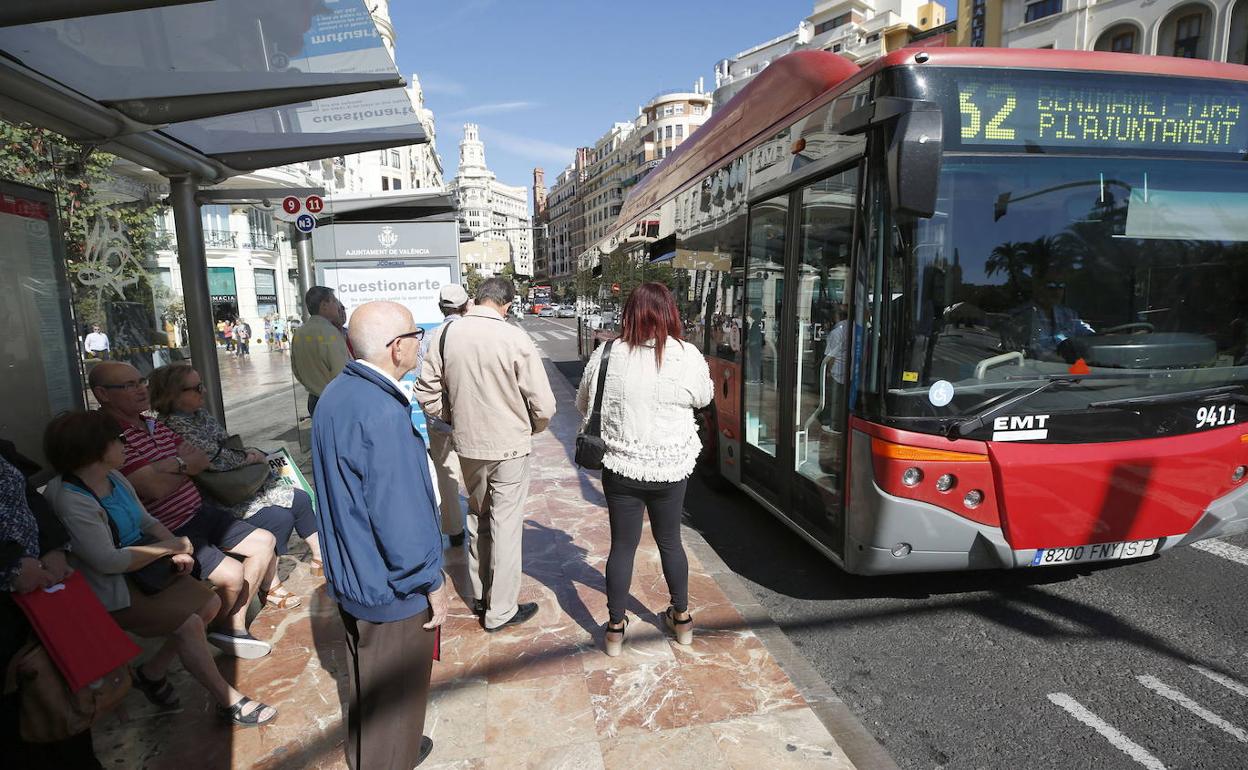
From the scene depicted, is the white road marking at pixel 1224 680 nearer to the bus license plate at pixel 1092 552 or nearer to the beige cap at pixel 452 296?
the bus license plate at pixel 1092 552

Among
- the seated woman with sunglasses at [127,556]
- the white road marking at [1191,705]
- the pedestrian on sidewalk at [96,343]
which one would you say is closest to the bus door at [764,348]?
the white road marking at [1191,705]

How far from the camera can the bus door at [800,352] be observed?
3.85m

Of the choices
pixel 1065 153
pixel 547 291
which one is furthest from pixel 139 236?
pixel 547 291

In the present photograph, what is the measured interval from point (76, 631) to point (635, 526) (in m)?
2.25

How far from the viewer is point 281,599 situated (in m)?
4.12

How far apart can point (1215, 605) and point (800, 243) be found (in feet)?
10.8

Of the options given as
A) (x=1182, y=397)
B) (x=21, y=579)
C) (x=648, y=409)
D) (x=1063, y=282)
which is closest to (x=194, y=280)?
(x=21, y=579)

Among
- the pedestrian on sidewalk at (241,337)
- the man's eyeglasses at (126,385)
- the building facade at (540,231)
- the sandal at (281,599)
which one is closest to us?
the man's eyeglasses at (126,385)

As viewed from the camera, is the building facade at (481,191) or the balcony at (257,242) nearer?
the balcony at (257,242)

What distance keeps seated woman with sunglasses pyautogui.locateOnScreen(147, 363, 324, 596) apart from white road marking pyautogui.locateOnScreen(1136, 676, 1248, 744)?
4688 mm

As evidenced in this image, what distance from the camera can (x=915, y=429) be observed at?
332 centimetres

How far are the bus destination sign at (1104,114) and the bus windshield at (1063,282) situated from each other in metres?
0.09

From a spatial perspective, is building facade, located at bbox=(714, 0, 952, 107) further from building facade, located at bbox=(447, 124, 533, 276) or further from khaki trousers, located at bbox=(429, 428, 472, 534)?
building facade, located at bbox=(447, 124, 533, 276)

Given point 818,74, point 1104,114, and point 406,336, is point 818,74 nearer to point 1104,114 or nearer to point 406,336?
point 1104,114
